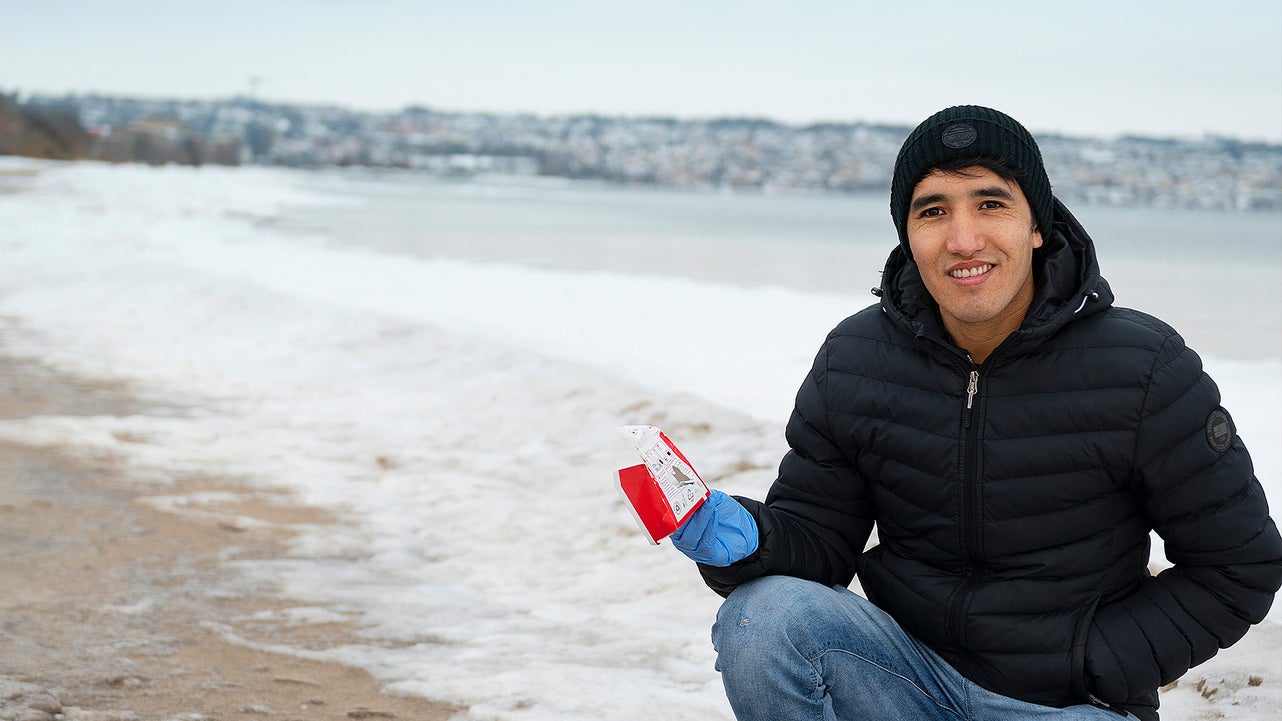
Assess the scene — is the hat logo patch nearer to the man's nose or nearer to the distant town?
the man's nose

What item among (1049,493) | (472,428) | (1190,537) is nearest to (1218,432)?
(1190,537)

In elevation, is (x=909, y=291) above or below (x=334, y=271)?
above

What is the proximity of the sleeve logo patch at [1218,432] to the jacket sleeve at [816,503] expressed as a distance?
0.72 metres

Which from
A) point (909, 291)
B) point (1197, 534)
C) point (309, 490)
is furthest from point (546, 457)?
point (1197, 534)

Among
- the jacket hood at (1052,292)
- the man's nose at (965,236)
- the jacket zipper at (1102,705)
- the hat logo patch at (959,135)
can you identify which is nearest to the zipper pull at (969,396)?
the jacket hood at (1052,292)

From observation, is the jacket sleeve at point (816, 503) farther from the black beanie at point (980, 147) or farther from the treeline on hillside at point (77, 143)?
the treeline on hillside at point (77, 143)

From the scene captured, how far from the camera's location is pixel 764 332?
9.87m

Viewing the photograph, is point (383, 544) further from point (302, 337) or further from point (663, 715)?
point (302, 337)

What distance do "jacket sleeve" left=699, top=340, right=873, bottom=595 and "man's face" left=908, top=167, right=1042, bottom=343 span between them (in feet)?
1.09

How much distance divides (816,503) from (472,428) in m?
4.53

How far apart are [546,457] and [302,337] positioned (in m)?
4.22

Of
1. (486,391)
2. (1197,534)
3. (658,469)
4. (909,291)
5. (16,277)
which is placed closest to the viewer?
(1197,534)

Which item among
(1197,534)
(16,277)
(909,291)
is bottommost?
(16,277)

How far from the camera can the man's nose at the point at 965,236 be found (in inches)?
89.8
